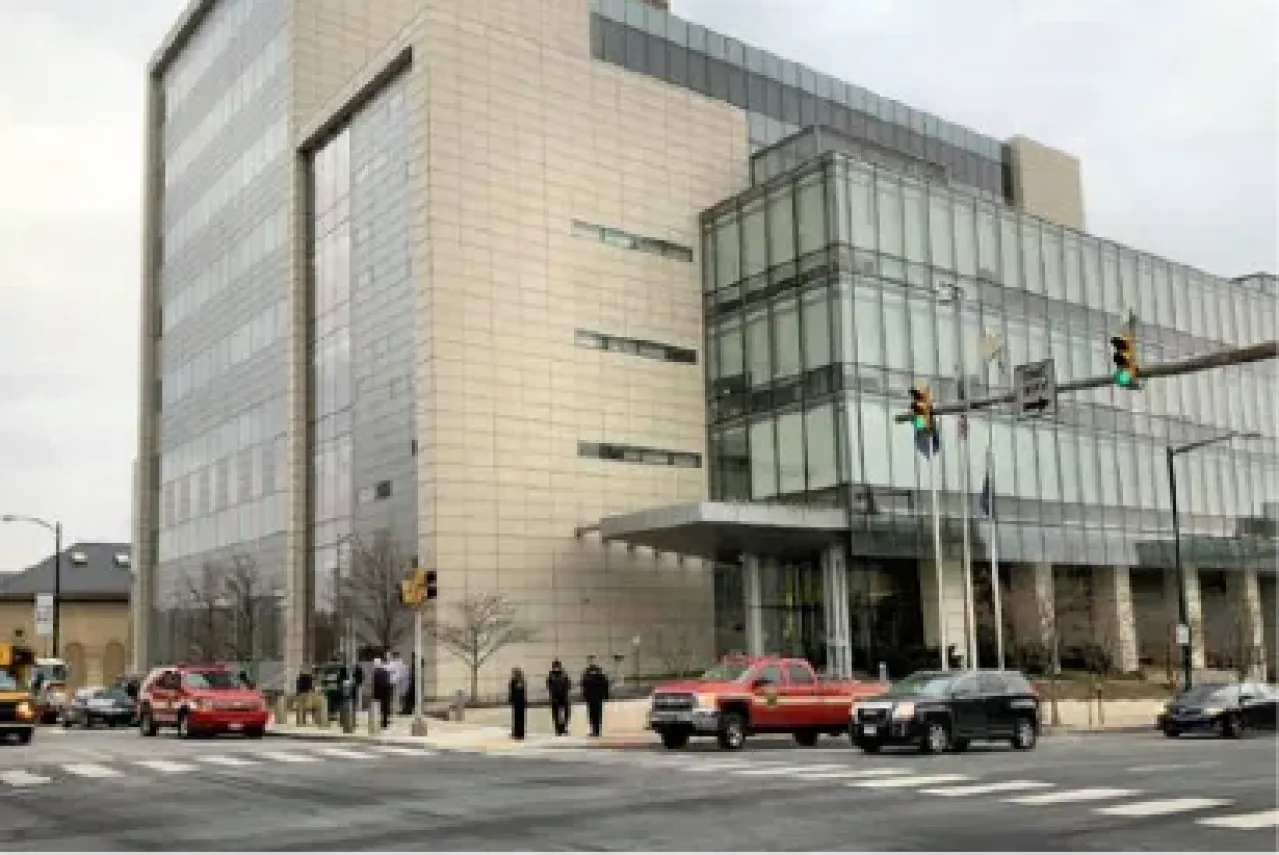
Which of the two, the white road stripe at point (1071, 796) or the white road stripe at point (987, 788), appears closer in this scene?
the white road stripe at point (1071, 796)

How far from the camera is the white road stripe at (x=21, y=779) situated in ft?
63.2

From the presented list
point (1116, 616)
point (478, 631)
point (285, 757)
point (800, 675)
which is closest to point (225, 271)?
point (478, 631)

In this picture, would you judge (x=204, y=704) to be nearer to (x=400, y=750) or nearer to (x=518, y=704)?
(x=400, y=750)

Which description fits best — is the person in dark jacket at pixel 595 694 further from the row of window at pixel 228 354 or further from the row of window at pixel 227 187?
the row of window at pixel 227 187

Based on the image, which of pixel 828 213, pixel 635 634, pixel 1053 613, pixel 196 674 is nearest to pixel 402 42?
pixel 828 213

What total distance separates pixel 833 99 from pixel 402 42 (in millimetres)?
24573

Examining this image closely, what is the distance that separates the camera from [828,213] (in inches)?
1885

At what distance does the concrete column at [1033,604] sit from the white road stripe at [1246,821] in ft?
105

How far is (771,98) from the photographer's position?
2432 inches

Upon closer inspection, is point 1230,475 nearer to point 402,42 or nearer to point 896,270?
point 896,270

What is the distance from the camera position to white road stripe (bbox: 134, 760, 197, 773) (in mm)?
21328

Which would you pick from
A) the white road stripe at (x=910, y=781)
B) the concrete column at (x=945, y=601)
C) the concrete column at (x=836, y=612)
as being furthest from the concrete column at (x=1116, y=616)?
the white road stripe at (x=910, y=781)

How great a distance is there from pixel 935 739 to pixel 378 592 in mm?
25741

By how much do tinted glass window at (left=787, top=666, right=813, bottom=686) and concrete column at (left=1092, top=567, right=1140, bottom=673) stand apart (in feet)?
99.6
